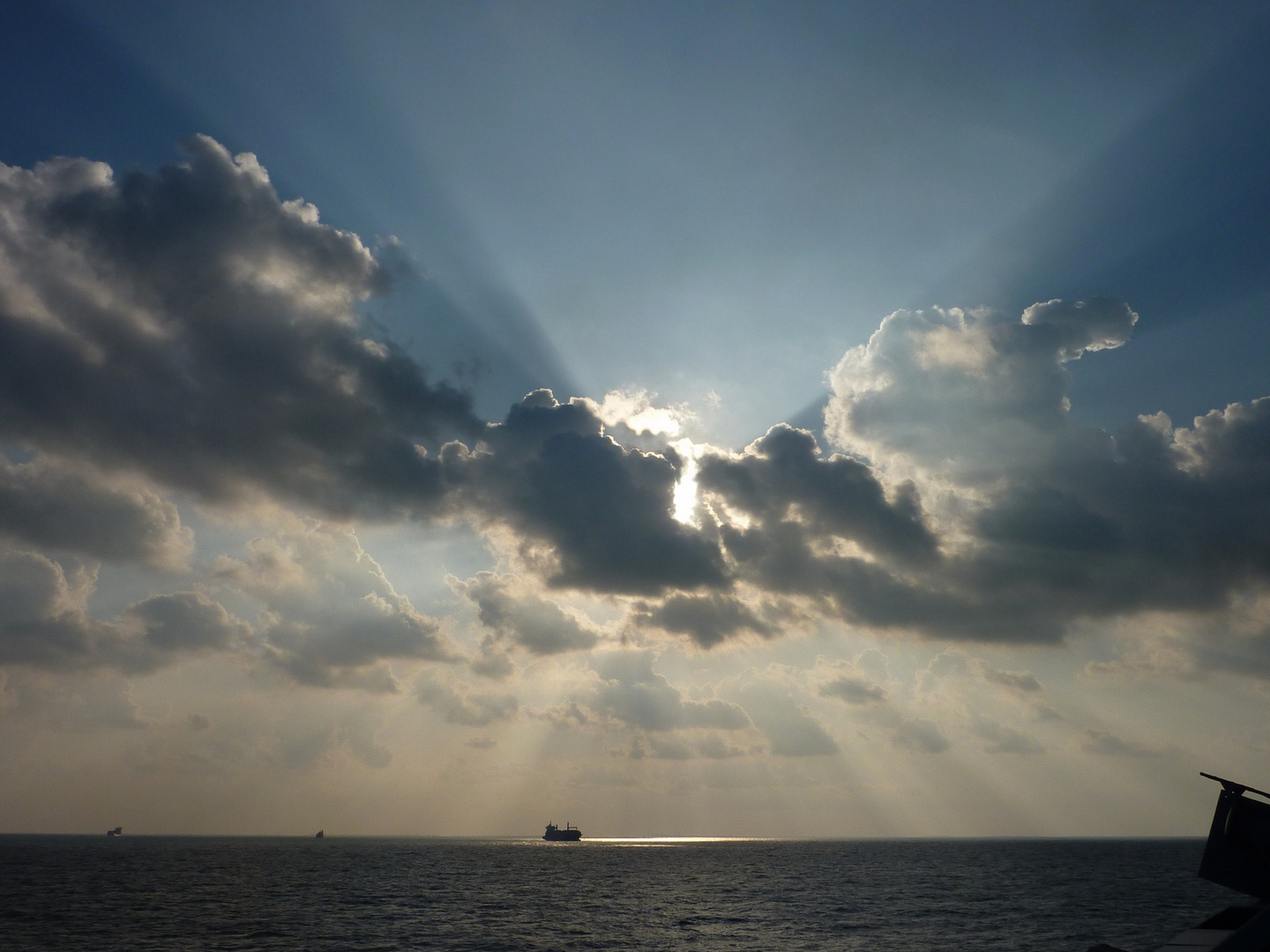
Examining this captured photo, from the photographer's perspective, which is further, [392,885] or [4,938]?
[392,885]

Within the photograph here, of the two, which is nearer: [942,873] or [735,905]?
[735,905]

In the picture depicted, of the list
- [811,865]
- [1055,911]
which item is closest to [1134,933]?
[1055,911]

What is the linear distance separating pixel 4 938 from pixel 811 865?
168370mm

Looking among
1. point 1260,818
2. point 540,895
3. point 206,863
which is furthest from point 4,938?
point 206,863

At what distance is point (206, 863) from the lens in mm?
180250

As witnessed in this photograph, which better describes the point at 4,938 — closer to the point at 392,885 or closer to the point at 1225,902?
the point at 392,885

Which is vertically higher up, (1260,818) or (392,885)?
(1260,818)

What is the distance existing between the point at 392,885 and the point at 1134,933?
333 ft

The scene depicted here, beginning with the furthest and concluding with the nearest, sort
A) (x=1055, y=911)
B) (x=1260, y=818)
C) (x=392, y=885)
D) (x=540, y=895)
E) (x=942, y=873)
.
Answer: (x=942, y=873)
(x=392, y=885)
(x=540, y=895)
(x=1055, y=911)
(x=1260, y=818)

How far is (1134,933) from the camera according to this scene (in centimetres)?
7088

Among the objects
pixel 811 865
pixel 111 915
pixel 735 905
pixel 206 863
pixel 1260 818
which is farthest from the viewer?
pixel 811 865

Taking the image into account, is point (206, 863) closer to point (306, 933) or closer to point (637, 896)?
point (637, 896)

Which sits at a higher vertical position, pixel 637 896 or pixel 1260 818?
pixel 1260 818

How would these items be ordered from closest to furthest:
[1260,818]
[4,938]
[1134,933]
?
[1260,818]
[4,938]
[1134,933]
